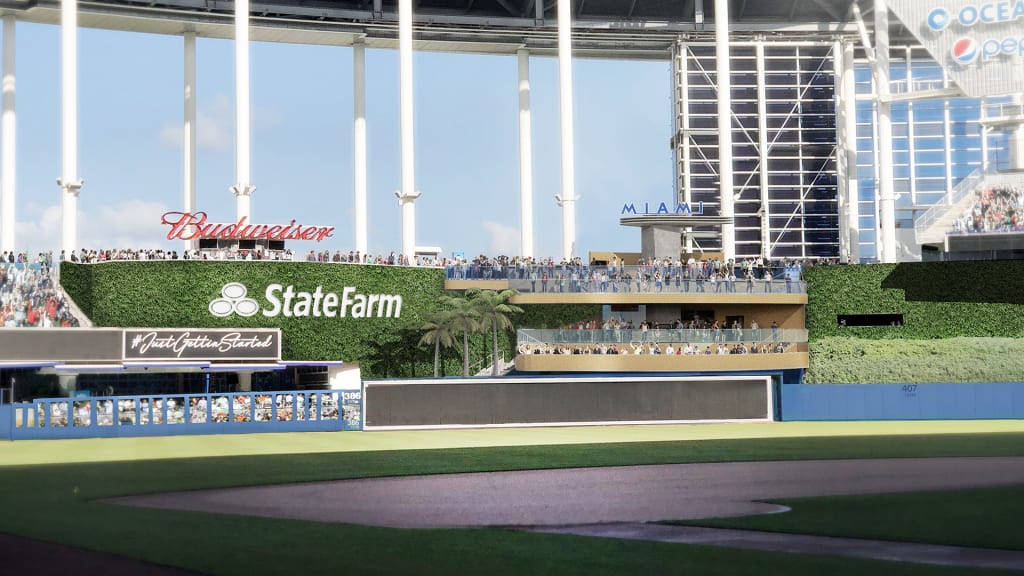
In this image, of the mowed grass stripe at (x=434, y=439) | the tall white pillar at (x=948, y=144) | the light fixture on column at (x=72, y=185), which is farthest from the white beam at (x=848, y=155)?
the light fixture on column at (x=72, y=185)

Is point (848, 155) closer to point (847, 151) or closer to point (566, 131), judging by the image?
point (847, 151)

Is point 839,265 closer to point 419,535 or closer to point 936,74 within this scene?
point 936,74

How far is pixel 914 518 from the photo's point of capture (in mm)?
24734

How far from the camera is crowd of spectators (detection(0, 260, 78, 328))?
202 ft

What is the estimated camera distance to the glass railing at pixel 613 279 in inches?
2687

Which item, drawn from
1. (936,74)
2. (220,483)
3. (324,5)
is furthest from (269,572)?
(936,74)

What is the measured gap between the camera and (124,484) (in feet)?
108

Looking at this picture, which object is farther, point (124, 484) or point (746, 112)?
point (746, 112)

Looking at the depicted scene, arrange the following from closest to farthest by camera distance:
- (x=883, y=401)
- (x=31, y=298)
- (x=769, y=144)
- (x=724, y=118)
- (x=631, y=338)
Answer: (x=883, y=401) < (x=31, y=298) < (x=631, y=338) < (x=724, y=118) < (x=769, y=144)

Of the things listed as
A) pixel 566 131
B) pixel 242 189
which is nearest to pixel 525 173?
pixel 566 131

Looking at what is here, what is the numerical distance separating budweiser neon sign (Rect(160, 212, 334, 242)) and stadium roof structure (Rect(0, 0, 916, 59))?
18572 mm

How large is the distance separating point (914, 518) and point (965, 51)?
54.2 m

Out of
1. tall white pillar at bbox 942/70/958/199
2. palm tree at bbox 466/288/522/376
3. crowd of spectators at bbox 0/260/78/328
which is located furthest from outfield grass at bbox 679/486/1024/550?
tall white pillar at bbox 942/70/958/199

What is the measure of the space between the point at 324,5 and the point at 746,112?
31.9 metres
